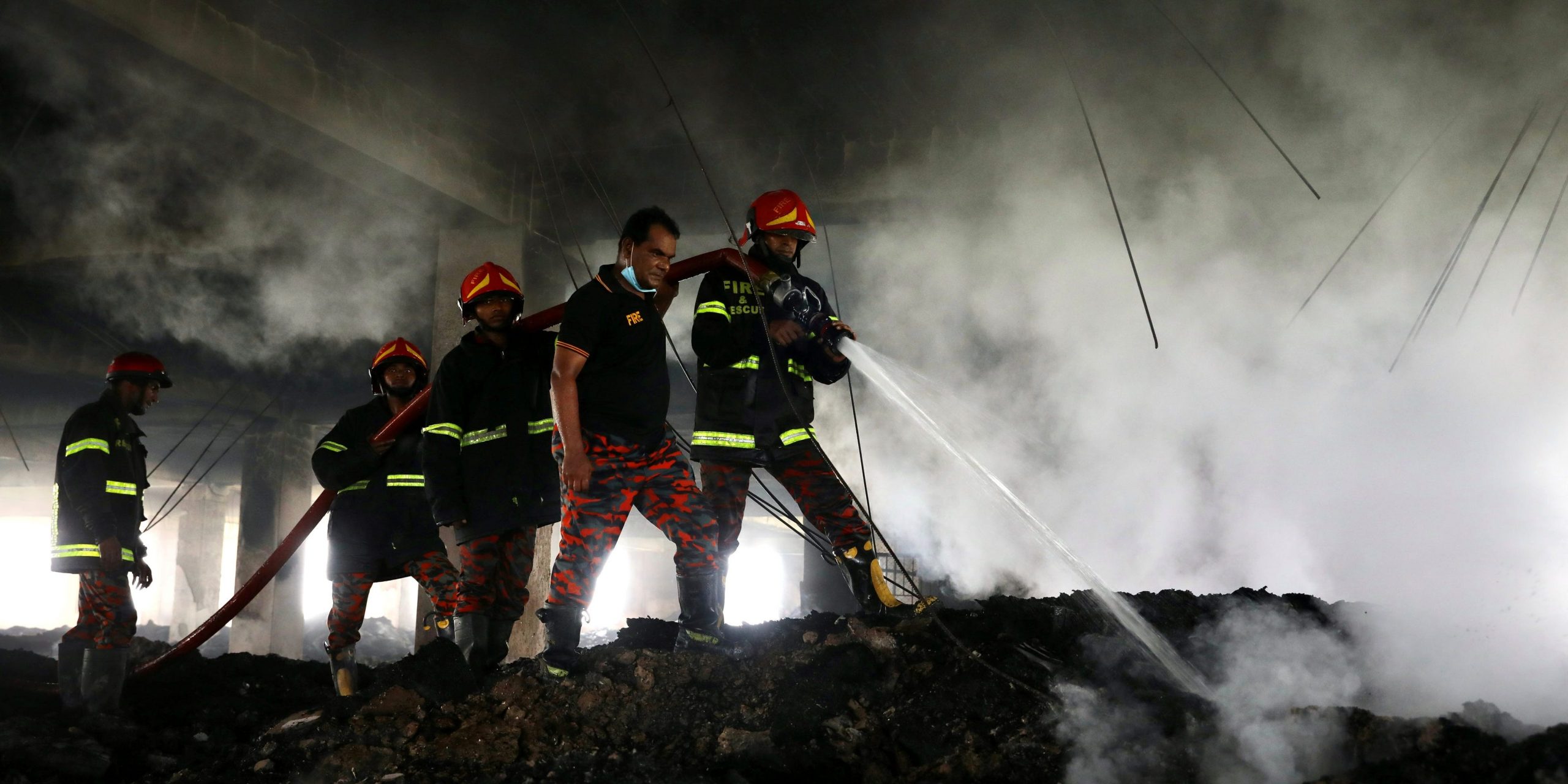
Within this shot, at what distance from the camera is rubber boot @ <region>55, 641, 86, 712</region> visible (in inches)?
186

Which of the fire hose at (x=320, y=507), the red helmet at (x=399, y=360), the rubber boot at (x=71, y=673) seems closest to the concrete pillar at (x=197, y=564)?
the fire hose at (x=320, y=507)

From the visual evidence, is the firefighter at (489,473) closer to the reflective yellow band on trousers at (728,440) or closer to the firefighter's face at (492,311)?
the firefighter's face at (492,311)

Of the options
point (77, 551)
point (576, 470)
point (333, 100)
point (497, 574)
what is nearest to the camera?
point (576, 470)

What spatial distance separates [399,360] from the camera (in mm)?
5023

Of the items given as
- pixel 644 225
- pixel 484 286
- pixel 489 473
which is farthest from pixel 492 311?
pixel 644 225

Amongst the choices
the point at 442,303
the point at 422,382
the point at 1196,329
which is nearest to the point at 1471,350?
the point at 1196,329

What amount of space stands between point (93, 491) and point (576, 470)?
287 cm

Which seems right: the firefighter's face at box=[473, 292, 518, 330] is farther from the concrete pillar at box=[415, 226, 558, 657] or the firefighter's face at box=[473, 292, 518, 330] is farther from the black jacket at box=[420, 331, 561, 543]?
the concrete pillar at box=[415, 226, 558, 657]

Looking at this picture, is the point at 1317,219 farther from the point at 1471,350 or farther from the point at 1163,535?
the point at 1163,535

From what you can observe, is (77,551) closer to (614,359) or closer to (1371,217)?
(614,359)

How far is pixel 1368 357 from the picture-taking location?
6480 millimetres

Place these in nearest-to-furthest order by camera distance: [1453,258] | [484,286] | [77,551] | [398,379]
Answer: [484,286], [77,551], [398,379], [1453,258]

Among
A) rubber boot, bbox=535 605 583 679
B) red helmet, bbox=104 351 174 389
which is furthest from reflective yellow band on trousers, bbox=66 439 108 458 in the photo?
rubber boot, bbox=535 605 583 679

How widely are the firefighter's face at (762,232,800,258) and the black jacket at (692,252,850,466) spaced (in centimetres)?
12
